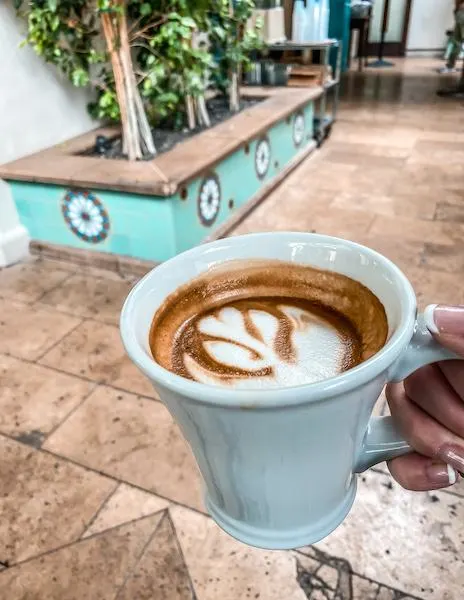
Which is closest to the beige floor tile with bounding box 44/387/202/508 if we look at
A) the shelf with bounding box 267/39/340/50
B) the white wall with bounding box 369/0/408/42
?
the shelf with bounding box 267/39/340/50

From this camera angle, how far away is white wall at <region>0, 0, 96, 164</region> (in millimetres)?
2059

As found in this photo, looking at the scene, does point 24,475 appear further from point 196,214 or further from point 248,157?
point 248,157

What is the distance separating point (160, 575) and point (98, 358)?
77 centimetres

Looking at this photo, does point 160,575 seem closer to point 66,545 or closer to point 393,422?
point 66,545

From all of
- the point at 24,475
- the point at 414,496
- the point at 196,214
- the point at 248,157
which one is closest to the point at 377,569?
the point at 414,496

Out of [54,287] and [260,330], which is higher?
[260,330]

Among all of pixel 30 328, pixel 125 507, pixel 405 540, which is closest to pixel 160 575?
pixel 125 507

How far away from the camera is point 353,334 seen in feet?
1.67

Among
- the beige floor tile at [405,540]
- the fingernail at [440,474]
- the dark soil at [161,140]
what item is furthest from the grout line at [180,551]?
the dark soil at [161,140]

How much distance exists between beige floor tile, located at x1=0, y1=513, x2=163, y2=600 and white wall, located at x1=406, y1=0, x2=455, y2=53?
878 cm

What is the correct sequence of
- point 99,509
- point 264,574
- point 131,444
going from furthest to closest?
point 131,444 < point 99,509 < point 264,574

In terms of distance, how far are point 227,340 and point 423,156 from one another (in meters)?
3.31

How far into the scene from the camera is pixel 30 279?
2104mm

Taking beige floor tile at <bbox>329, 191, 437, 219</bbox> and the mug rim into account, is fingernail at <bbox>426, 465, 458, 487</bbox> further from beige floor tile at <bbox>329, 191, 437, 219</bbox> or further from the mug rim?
beige floor tile at <bbox>329, 191, 437, 219</bbox>
